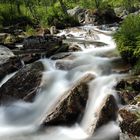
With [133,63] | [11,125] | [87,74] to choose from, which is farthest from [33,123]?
[133,63]

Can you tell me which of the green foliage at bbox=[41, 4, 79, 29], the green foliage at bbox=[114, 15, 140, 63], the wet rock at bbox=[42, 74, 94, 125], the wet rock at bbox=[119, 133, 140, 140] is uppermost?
the green foliage at bbox=[114, 15, 140, 63]

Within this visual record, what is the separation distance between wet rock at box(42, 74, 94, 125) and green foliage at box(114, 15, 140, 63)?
143 inches

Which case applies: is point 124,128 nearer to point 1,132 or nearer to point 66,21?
point 1,132

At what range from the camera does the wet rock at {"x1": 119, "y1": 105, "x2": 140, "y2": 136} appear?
10.5 metres

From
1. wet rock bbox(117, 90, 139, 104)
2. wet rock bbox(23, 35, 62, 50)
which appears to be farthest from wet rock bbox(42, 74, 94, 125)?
wet rock bbox(23, 35, 62, 50)

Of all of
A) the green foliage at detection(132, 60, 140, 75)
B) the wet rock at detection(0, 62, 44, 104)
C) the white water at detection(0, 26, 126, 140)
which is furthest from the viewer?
the wet rock at detection(0, 62, 44, 104)

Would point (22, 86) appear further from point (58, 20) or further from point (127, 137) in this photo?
point (58, 20)

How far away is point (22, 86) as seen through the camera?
54.6 ft

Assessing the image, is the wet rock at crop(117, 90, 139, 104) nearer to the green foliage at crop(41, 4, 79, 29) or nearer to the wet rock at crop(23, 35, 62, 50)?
the wet rock at crop(23, 35, 62, 50)

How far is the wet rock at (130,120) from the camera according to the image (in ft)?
34.3

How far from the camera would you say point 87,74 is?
16.3 metres

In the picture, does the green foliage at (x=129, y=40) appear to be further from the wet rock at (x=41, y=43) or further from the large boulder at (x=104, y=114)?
the wet rock at (x=41, y=43)

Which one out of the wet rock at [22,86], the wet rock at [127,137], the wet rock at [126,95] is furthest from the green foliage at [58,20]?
the wet rock at [127,137]

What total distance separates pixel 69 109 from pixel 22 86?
347cm
